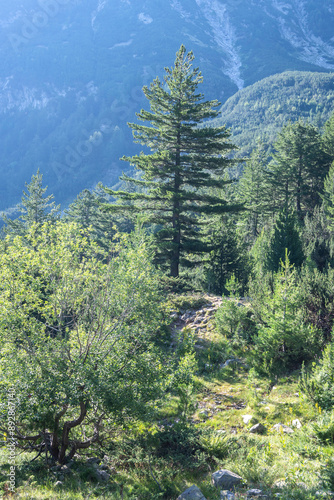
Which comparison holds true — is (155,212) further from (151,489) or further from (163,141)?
(151,489)

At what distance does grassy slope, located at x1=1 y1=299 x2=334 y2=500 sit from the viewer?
17.4ft

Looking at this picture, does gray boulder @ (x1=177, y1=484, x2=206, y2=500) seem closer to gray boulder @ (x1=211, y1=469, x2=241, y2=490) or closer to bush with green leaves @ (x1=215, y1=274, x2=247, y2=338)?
gray boulder @ (x1=211, y1=469, x2=241, y2=490)

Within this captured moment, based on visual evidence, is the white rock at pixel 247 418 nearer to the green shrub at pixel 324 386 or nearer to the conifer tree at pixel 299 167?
the green shrub at pixel 324 386

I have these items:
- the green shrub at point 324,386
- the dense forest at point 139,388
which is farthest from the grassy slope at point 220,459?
the green shrub at point 324,386

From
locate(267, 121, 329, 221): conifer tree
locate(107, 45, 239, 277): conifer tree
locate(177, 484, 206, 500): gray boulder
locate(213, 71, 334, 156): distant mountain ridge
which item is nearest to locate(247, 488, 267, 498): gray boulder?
locate(177, 484, 206, 500): gray boulder

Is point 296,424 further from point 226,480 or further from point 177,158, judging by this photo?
point 177,158

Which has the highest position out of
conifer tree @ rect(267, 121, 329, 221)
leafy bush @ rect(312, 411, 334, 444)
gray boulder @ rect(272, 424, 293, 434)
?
conifer tree @ rect(267, 121, 329, 221)

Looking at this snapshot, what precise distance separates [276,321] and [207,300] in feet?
20.4

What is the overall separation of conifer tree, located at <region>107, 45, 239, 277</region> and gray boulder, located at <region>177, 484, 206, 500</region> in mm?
13306

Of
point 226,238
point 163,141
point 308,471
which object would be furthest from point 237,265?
point 308,471

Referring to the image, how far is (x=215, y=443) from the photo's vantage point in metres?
6.45

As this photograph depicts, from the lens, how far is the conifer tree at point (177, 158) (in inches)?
697

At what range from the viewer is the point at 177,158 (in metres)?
18.5

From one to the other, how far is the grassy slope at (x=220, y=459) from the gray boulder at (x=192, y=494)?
20 centimetres
